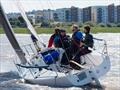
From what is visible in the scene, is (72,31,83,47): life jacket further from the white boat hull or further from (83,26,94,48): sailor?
the white boat hull

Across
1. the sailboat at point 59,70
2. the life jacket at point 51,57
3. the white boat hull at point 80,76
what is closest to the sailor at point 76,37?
the sailboat at point 59,70

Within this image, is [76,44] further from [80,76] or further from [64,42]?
[80,76]

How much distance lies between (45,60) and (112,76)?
3912mm

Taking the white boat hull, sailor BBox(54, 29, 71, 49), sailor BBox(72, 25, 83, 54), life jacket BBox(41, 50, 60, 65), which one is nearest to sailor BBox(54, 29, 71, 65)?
sailor BBox(54, 29, 71, 49)

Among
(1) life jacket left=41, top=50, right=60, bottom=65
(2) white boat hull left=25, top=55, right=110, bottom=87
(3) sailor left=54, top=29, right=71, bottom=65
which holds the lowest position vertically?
(2) white boat hull left=25, top=55, right=110, bottom=87

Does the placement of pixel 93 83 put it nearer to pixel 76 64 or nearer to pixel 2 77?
→ pixel 76 64

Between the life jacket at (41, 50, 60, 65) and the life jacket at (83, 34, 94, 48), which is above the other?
the life jacket at (83, 34, 94, 48)

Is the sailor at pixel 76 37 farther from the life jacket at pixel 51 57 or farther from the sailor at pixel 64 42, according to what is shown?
the life jacket at pixel 51 57

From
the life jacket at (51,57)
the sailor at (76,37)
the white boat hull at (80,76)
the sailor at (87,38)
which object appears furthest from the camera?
the sailor at (87,38)

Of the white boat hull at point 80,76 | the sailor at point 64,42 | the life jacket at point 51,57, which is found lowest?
the white boat hull at point 80,76

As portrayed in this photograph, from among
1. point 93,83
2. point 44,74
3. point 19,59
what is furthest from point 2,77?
point 93,83

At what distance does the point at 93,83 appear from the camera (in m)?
21.5

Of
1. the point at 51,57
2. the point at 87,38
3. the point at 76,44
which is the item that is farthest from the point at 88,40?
the point at 51,57

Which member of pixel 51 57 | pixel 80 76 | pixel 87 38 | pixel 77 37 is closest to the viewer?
pixel 80 76
